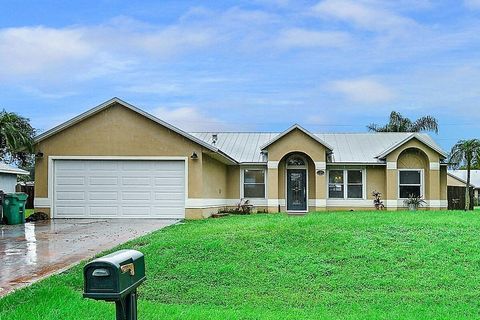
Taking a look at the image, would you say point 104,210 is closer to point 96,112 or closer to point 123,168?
point 123,168

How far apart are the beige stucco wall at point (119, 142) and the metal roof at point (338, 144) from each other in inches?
262

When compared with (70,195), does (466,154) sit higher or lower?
higher

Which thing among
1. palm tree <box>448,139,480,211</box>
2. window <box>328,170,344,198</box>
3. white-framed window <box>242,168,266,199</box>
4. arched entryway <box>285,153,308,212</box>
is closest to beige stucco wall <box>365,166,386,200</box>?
window <box>328,170,344,198</box>

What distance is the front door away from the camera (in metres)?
30.4

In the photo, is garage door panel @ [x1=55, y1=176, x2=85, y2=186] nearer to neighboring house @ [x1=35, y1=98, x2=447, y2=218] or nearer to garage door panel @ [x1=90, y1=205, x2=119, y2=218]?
neighboring house @ [x1=35, y1=98, x2=447, y2=218]

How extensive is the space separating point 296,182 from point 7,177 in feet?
68.8

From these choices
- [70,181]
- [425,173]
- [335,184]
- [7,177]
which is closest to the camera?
[70,181]

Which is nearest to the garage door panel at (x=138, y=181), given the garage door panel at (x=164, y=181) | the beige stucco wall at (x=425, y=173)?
the garage door panel at (x=164, y=181)

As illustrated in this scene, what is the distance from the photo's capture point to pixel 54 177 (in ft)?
80.7

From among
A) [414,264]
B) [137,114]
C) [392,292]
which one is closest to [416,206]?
[137,114]

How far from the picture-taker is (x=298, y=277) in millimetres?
10477

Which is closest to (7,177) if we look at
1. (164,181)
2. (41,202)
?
(41,202)

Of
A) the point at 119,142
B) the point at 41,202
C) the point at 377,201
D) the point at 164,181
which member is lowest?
the point at 377,201

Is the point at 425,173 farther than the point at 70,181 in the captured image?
Yes
